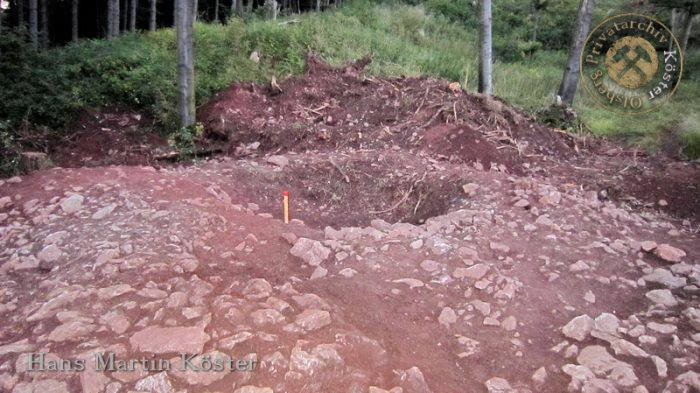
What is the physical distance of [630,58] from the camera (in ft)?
36.5

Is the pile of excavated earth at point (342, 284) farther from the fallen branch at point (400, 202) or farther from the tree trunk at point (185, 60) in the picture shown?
the tree trunk at point (185, 60)

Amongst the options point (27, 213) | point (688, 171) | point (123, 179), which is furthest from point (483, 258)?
point (688, 171)

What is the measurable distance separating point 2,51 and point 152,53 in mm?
2301

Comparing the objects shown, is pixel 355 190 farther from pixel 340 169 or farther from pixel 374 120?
pixel 374 120

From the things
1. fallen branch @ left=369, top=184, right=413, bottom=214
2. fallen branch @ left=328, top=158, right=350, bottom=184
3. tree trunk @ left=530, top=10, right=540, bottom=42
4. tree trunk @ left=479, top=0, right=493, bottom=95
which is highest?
tree trunk @ left=530, top=10, right=540, bottom=42

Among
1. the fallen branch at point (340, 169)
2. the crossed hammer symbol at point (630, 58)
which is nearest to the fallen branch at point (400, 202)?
the fallen branch at point (340, 169)

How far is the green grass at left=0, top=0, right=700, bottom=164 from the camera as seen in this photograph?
22.4 ft

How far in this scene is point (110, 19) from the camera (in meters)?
12.5

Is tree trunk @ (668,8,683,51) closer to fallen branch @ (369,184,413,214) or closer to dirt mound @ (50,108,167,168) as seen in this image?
fallen branch @ (369,184,413,214)

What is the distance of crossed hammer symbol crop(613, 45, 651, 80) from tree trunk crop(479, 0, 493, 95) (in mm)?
4609

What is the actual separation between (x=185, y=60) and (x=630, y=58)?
9.89 metres

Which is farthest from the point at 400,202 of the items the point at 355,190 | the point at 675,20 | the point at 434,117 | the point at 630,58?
the point at 675,20

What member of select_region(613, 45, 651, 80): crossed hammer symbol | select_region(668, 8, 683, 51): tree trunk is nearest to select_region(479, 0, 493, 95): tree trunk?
select_region(613, 45, 651, 80): crossed hammer symbol

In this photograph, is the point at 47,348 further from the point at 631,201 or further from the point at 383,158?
the point at 631,201
